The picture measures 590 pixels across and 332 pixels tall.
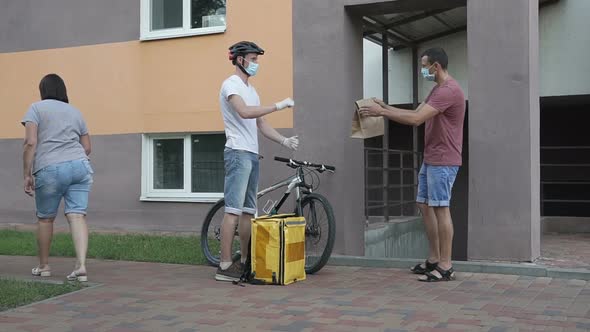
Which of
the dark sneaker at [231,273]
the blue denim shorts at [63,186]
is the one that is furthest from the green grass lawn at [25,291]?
the dark sneaker at [231,273]

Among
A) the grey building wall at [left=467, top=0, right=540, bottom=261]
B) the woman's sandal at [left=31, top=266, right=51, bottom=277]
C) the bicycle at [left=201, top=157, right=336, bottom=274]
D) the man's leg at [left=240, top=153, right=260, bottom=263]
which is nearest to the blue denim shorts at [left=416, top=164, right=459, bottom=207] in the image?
the grey building wall at [left=467, top=0, right=540, bottom=261]

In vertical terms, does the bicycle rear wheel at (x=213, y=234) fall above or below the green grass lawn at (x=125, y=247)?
above

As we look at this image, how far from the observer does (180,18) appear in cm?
918

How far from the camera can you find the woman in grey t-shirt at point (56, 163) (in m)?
6.11

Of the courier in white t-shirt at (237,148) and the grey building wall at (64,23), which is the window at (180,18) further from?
the courier in white t-shirt at (237,148)

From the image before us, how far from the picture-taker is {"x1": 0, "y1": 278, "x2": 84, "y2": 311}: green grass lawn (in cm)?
527

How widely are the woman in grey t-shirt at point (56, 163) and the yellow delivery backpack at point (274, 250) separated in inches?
58.9

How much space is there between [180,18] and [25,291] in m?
4.68

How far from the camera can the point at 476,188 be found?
686 cm

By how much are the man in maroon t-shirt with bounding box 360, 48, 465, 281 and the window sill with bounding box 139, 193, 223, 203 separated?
10.7ft

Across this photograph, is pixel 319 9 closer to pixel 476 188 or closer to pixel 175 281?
pixel 476 188

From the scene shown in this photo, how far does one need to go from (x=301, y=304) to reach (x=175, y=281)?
1500 mm

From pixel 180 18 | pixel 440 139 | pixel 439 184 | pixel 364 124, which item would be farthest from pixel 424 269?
pixel 180 18

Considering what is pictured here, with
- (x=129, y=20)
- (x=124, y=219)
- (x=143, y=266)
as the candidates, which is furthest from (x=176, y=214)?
(x=129, y=20)
